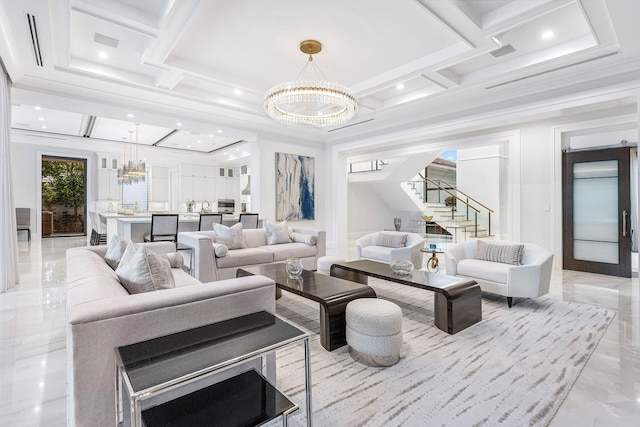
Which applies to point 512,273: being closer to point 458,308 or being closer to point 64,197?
point 458,308

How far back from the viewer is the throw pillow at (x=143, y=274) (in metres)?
1.91

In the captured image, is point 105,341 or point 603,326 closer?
point 105,341

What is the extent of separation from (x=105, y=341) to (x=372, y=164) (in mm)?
9914

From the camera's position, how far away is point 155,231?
552 centimetres

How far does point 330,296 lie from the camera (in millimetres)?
2648

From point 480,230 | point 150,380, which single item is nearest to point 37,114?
point 150,380

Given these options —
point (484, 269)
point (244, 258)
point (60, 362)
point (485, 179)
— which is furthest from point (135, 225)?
point (485, 179)

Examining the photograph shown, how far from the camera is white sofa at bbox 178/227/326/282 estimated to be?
422 centimetres

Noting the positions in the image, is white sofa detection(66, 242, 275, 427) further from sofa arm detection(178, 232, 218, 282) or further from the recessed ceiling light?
the recessed ceiling light

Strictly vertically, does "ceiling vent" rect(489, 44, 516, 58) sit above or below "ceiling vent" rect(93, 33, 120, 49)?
above

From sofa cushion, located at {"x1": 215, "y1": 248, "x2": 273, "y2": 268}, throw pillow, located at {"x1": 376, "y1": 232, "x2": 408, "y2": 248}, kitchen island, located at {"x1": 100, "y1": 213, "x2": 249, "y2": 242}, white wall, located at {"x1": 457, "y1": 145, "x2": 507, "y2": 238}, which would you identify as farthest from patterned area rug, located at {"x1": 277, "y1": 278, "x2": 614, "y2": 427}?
white wall, located at {"x1": 457, "y1": 145, "x2": 507, "y2": 238}

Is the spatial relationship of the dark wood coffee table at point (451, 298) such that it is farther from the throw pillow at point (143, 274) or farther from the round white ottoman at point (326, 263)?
the throw pillow at point (143, 274)

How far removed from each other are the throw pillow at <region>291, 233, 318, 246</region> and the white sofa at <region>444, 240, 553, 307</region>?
2194mm

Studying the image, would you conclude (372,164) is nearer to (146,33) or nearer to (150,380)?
(146,33)
